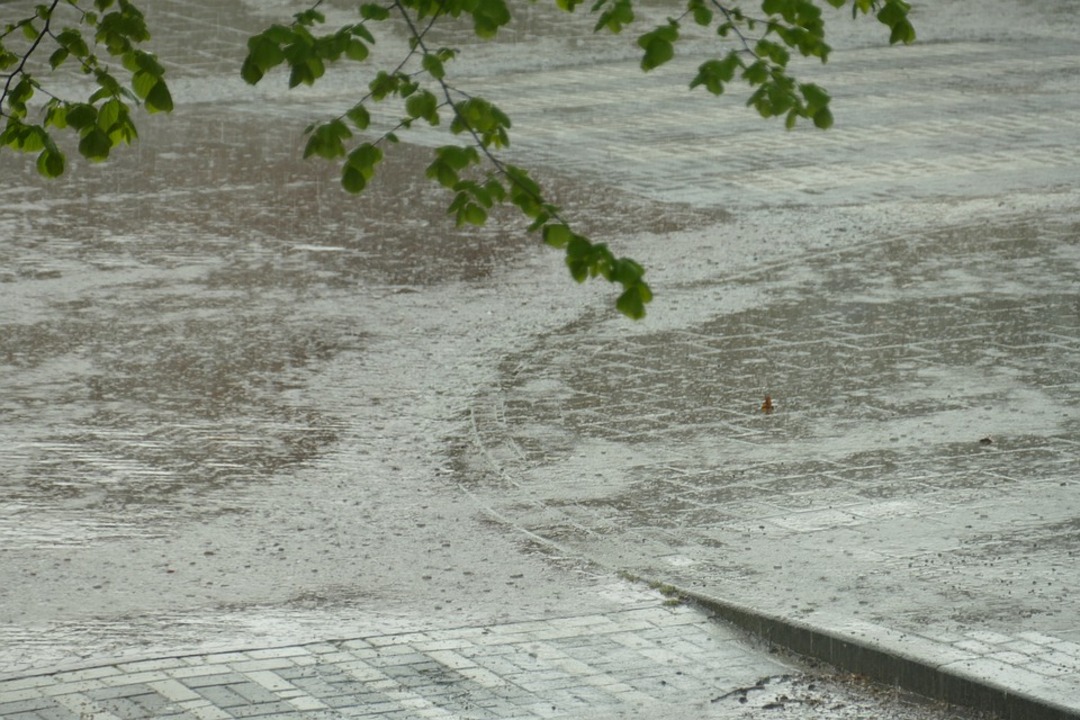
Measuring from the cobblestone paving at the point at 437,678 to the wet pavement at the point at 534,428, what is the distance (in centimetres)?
2

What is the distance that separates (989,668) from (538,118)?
13.0 metres

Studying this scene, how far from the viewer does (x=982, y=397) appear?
9938mm

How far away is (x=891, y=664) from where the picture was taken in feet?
21.4

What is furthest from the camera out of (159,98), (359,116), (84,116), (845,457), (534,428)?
(534,428)

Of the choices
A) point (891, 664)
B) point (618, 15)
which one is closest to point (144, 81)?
point (618, 15)

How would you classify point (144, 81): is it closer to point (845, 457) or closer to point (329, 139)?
point (329, 139)

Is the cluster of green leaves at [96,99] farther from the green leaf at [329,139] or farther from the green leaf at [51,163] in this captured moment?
the green leaf at [329,139]

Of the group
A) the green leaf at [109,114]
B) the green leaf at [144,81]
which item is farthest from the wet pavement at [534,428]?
the green leaf at [144,81]

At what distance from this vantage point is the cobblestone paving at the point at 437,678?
20.4ft

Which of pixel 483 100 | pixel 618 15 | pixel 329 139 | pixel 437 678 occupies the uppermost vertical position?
pixel 618 15

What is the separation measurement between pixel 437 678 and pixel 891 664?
157cm

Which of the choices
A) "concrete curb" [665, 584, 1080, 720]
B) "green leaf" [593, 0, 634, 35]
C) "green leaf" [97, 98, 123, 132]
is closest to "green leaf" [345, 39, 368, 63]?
"green leaf" [593, 0, 634, 35]

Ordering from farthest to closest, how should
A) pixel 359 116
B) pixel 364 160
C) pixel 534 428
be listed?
pixel 534 428
pixel 359 116
pixel 364 160

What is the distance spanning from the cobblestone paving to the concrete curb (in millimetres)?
129
